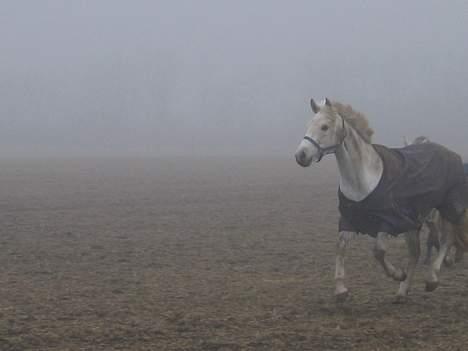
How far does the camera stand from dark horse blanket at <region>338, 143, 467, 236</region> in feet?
24.8

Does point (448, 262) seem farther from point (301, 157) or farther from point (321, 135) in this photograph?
point (301, 157)

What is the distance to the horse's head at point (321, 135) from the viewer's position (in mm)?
7312

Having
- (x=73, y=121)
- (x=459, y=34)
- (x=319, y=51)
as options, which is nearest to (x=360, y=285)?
(x=73, y=121)

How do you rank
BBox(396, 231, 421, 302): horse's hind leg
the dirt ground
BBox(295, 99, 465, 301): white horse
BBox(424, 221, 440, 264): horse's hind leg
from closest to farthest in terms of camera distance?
the dirt ground
BBox(295, 99, 465, 301): white horse
BBox(396, 231, 421, 302): horse's hind leg
BBox(424, 221, 440, 264): horse's hind leg

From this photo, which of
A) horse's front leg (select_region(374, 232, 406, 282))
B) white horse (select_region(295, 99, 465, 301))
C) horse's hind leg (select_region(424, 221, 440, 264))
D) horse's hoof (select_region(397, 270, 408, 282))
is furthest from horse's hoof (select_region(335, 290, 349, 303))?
Answer: horse's hind leg (select_region(424, 221, 440, 264))

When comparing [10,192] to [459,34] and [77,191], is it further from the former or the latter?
[459,34]

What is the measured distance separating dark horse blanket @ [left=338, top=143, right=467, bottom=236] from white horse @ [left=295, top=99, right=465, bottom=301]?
49mm

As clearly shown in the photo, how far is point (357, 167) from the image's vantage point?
7.62m

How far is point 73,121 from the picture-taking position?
98.7m

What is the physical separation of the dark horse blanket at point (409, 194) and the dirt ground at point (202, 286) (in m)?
0.84

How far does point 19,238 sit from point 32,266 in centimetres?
326

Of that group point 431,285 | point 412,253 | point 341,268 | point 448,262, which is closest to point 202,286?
point 341,268

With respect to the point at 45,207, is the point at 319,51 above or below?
above

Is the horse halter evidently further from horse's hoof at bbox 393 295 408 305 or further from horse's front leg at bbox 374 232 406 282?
horse's hoof at bbox 393 295 408 305
